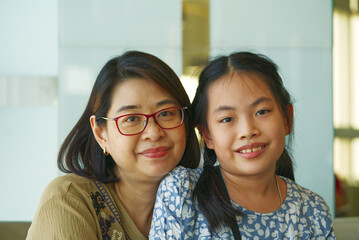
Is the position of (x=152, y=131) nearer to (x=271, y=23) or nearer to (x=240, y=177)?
(x=240, y=177)

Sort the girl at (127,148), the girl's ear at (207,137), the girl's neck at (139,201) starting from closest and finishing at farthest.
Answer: the girl at (127,148) → the girl's ear at (207,137) → the girl's neck at (139,201)

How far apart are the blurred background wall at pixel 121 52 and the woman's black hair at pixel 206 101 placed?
1.74 m

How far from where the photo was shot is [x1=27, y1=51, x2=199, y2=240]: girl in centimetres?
166

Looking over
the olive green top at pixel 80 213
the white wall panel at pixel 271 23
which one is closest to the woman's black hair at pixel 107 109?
the olive green top at pixel 80 213

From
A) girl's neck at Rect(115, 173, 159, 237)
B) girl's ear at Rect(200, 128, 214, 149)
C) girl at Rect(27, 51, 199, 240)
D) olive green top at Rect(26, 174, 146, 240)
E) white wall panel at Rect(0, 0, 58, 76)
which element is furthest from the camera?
white wall panel at Rect(0, 0, 58, 76)

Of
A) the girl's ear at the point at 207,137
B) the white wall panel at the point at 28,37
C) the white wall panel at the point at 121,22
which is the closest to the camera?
the girl's ear at the point at 207,137

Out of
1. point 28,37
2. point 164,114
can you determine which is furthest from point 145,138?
point 28,37

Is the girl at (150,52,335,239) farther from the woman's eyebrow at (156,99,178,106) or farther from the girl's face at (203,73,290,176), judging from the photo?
the woman's eyebrow at (156,99,178,106)

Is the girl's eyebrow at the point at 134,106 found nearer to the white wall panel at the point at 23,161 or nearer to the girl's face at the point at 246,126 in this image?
the girl's face at the point at 246,126

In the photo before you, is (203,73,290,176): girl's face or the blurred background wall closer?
(203,73,290,176): girl's face

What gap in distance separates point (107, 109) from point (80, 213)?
463mm

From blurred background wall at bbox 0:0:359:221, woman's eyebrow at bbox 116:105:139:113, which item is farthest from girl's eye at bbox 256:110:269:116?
blurred background wall at bbox 0:0:359:221

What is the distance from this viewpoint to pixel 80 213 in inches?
63.7

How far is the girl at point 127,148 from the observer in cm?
166
